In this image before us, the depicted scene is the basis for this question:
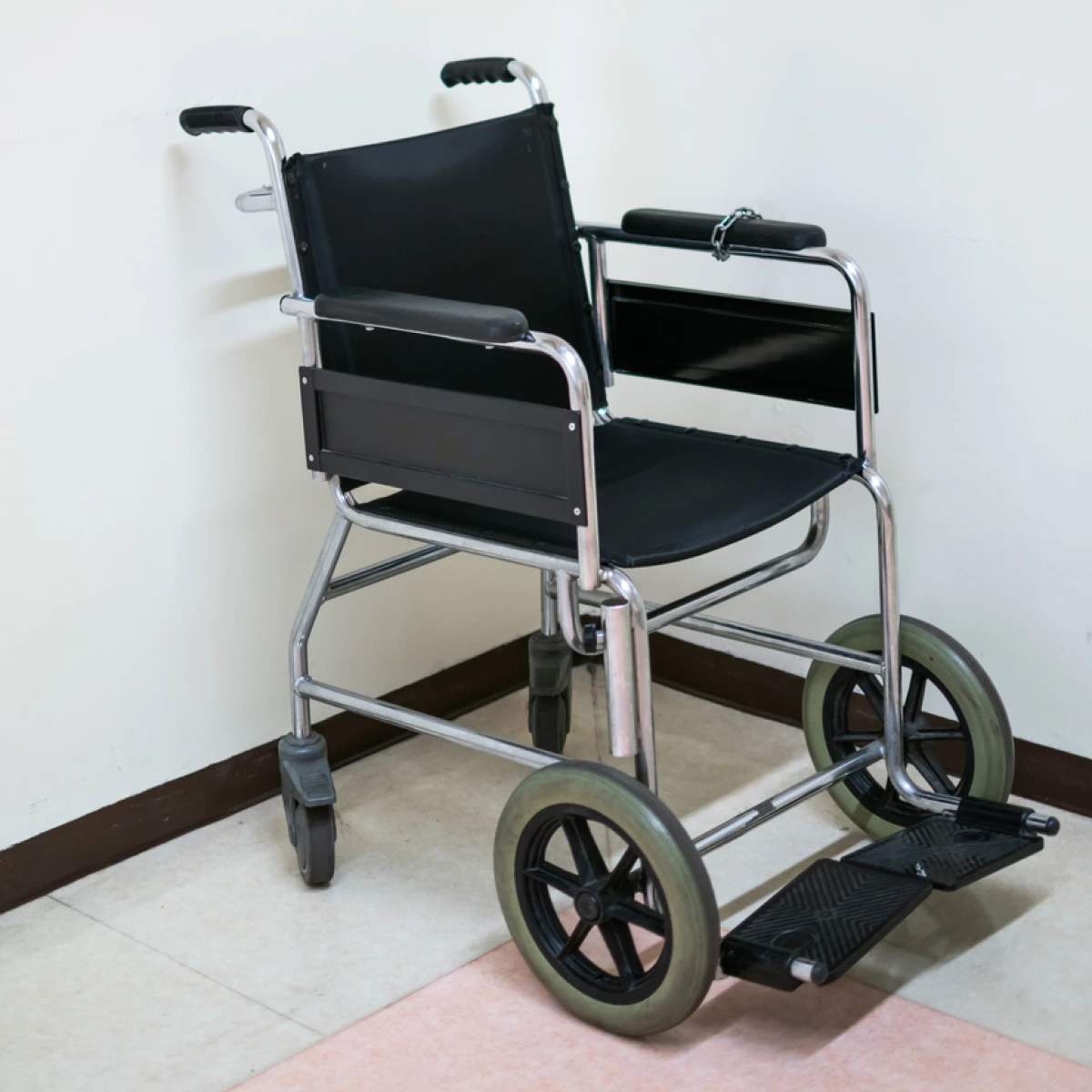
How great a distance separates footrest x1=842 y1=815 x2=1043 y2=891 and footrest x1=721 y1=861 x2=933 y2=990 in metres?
0.02

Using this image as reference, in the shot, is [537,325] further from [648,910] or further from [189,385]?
[648,910]

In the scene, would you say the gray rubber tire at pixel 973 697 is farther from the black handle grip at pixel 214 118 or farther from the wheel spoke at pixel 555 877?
the black handle grip at pixel 214 118

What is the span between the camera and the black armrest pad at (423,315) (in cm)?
160

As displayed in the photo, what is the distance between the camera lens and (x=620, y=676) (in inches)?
65.5

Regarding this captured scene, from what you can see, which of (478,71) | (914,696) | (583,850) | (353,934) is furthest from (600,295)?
(353,934)

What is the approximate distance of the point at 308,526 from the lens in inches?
91.0

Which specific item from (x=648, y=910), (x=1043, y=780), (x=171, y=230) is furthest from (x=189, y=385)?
(x=1043, y=780)

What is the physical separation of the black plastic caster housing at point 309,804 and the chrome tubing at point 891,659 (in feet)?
2.29

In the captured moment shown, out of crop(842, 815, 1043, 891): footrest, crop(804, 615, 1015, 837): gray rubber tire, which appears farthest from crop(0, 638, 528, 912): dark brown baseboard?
crop(842, 815, 1043, 891): footrest

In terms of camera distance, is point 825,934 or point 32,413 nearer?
point 825,934

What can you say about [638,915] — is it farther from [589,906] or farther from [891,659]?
[891,659]

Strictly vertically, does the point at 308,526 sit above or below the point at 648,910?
above

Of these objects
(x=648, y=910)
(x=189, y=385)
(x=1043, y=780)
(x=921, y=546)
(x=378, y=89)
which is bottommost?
(x=1043, y=780)

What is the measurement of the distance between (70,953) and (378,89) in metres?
1.21
